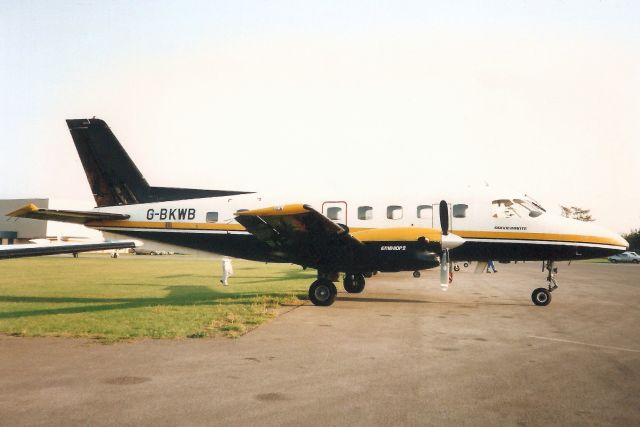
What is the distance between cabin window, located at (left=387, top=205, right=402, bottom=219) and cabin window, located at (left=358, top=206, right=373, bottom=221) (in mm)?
592

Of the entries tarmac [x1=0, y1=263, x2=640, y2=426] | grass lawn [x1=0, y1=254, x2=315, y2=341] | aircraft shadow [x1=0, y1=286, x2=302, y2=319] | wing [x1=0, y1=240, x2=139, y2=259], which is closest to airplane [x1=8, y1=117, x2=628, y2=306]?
aircraft shadow [x1=0, y1=286, x2=302, y2=319]

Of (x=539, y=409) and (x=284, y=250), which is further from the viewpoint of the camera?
(x=284, y=250)

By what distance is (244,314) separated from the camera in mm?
12602

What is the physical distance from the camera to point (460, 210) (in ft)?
52.5

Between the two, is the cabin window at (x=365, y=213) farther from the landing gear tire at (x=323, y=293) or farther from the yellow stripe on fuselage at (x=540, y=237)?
the yellow stripe on fuselage at (x=540, y=237)

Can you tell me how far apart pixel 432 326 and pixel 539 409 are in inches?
228

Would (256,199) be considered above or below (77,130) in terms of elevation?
below

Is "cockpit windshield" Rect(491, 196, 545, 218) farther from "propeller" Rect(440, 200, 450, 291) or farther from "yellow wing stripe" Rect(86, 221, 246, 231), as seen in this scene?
"yellow wing stripe" Rect(86, 221, 246, 231)

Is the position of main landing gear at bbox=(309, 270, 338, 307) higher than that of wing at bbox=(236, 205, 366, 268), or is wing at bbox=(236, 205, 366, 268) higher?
wing at bbox=(236, 205, 366, 268)

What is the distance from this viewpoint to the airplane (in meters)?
14.5

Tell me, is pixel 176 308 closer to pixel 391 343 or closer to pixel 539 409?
pixel 391 343

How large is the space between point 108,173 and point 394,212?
10752mm

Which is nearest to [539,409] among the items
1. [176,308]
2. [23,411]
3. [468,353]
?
[468,353]

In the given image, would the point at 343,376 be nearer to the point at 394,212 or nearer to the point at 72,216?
the point at 394,212
